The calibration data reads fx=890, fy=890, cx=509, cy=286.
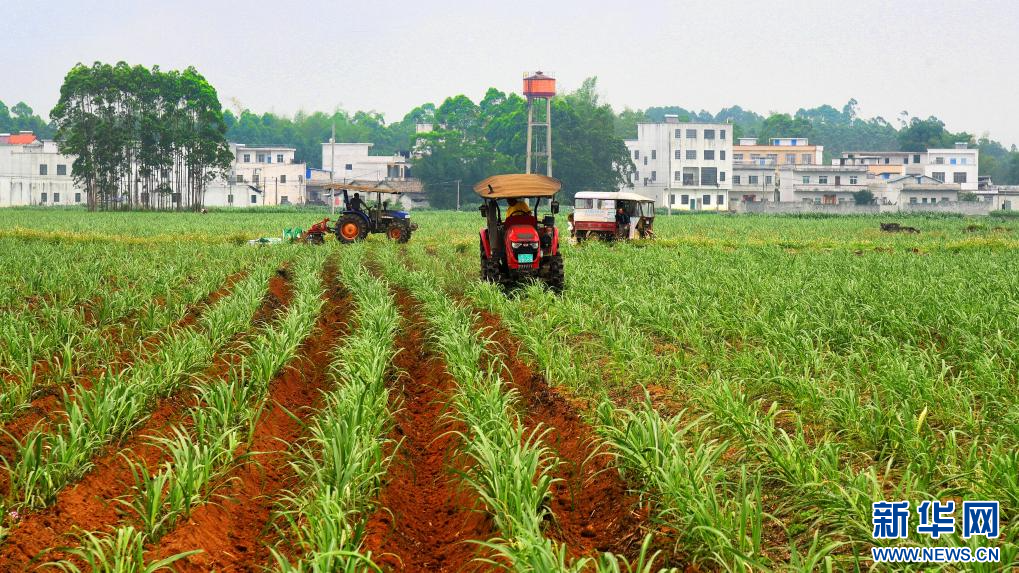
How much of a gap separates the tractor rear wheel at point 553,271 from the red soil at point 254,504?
20.1 ft

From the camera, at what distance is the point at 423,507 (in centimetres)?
577

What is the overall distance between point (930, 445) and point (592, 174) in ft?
262

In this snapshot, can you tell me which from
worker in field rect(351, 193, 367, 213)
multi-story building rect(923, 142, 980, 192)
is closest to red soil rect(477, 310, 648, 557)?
worker in field rect(351, 193, 367, 213)

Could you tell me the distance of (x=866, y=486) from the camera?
4.73 metres

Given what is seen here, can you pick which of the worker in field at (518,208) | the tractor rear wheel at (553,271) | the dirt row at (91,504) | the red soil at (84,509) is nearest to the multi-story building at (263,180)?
the worker in field at (518,208)

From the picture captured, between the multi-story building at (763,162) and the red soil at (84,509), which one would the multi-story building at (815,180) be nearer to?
the multi-story building at (763,162)

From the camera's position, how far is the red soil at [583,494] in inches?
192

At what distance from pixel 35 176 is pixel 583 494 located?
293 ft

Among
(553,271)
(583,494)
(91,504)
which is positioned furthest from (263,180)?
(583,494)

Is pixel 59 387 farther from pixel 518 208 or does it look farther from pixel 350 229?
pixel 350 229

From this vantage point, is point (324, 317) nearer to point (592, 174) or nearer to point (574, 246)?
point (574, 246)

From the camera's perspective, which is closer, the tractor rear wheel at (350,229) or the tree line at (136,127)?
the tractor rear wheel at (350,229)

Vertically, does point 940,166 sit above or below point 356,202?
above

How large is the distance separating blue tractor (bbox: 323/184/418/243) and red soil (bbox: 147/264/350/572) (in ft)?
59.7
